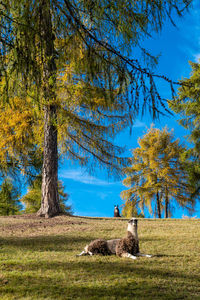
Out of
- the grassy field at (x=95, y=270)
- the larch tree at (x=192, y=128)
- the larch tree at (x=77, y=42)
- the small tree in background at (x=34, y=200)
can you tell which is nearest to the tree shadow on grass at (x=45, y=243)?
the grassy field at (x=95, y=270)

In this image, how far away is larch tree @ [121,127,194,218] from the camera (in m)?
18.7

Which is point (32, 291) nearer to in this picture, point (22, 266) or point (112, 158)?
point (22, 266)

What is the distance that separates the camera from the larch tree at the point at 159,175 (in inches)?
736

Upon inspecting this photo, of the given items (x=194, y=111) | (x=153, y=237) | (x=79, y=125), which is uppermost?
(x=194, y=111)

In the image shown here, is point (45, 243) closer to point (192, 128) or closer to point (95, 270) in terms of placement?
point (95, 270)

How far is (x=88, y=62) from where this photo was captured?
3.39 m

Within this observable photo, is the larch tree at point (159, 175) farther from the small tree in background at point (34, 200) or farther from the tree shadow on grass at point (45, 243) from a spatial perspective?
the tree shadow on grass at point (45, 243)

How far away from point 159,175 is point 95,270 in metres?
15.1

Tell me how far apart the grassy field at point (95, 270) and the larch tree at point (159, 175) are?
38.1 ft

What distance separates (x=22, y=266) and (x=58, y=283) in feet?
3.77

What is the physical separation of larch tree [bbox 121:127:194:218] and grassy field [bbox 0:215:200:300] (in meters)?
11.6

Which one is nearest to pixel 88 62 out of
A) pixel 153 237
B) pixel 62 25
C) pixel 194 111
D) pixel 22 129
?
pixel 62 25

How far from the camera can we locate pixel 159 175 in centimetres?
1875

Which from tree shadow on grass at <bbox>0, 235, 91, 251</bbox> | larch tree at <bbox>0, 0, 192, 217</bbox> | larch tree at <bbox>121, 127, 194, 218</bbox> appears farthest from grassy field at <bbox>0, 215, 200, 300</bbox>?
larch tree at <bbox>121, 127, 194, 218</bbox>
